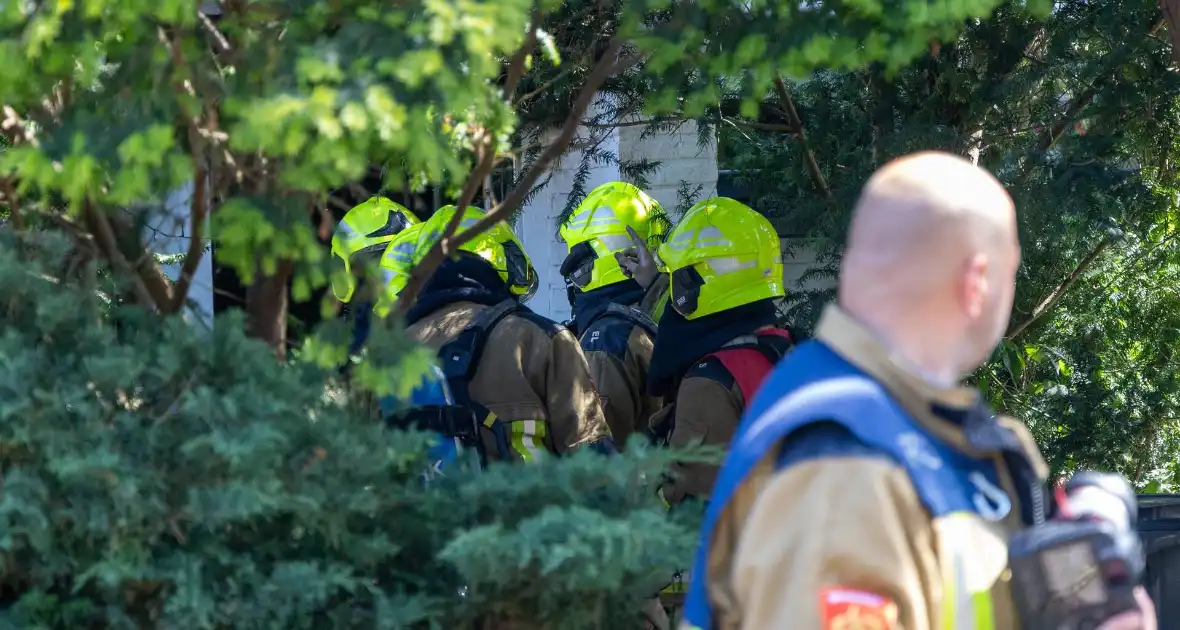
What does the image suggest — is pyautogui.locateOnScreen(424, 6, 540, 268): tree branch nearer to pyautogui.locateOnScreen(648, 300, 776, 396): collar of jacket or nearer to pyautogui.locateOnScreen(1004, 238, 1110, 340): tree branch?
pyautogui.locateOnScreen(648, 300, 776, 396): collar of jacket

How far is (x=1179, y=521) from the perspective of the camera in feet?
13.6

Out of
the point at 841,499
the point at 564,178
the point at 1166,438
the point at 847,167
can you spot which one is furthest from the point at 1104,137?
the point at 841,499

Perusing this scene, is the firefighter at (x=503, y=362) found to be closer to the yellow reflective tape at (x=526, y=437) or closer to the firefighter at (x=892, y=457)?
the yellow reflective tape at (x=526, y=437)

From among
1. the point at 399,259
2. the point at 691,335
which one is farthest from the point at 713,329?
the point at 399,259

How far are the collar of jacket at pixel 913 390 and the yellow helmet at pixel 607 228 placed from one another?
4516 mm

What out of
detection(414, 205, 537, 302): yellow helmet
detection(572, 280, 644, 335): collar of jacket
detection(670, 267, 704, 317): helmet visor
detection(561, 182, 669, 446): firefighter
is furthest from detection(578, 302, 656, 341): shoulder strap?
detection(414, 205, 537, 302): yellow helmet

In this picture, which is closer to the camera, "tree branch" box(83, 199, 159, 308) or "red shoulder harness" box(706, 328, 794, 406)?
"tree branch" box(83, 199, 159, 308)

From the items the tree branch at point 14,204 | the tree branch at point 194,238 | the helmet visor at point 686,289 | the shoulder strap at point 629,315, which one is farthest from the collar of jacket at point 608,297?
the tree branch at point 14,204

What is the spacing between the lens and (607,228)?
632cm

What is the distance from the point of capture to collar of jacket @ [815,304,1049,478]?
163 cm

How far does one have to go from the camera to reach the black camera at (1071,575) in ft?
5.26

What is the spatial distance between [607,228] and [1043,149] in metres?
1.98

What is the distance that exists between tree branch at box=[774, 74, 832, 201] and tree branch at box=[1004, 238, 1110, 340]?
4.57ft

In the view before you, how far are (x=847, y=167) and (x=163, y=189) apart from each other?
3.49 metres
